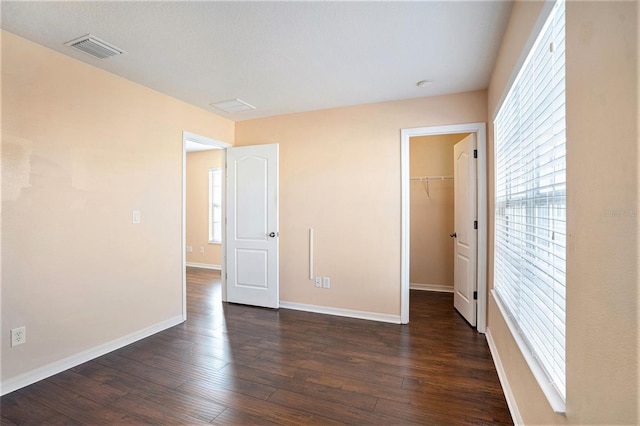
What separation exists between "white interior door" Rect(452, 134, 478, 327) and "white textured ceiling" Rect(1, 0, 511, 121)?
2.55ft

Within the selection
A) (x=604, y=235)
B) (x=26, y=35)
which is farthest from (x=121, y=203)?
(x=604, y=235)

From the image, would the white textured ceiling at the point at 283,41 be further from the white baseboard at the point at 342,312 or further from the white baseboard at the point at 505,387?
the white baseboard at the point at 342,312

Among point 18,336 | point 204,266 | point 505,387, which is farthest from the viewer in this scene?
point 204,266

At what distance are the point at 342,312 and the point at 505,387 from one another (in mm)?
1924

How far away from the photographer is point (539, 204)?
145cm

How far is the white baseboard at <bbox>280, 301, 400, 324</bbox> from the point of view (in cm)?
349

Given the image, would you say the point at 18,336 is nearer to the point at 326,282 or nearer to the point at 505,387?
the point at 326,282

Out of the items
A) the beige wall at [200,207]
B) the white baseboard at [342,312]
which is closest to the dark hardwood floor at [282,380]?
the white baseboard at [342,312]

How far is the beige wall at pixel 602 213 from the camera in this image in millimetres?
698

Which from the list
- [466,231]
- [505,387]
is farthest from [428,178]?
[505,387]

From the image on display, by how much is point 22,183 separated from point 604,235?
3222 millimetres

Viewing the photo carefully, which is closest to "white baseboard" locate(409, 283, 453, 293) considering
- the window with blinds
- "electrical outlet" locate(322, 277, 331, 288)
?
"electrical outlet" locate(322, 277, 331, 288)

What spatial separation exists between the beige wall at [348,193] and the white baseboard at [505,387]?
41.2 inches

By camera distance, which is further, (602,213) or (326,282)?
(326,282)
